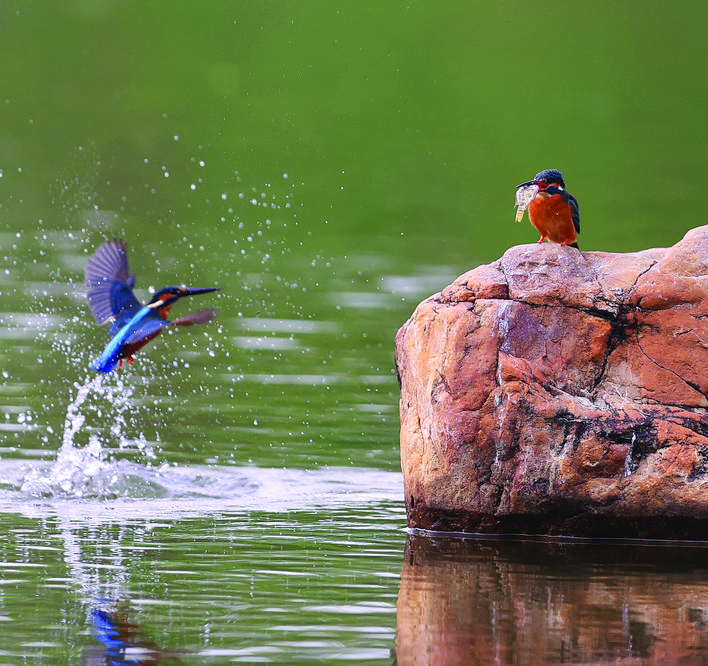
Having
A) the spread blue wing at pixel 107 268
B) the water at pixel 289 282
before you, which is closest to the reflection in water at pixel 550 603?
the water at pixel 289 282

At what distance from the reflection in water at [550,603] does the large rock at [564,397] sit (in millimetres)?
208

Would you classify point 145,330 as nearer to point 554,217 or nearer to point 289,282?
point 554,217

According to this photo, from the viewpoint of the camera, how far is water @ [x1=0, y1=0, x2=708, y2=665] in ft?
17.0

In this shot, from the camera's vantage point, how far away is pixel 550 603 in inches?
209

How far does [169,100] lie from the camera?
86.2ft

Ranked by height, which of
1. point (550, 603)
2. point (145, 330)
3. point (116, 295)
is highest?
point (116, 295)

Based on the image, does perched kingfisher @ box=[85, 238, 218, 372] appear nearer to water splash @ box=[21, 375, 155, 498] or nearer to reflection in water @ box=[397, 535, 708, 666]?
water splash @ box=[21, 375, 155, 498]

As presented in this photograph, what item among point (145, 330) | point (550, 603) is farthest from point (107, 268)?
point (550, 603)

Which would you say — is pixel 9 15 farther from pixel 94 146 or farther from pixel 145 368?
pixel 145 368

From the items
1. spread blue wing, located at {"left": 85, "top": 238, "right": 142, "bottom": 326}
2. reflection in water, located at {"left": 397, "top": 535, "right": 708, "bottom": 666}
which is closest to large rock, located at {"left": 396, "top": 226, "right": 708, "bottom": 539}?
reflection in water, located at {"left": 397, "top": 535, "right": 708, "bottom": 666}

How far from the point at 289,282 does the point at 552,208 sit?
8.36 meters

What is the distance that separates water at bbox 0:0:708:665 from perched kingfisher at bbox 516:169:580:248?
5.97 ft

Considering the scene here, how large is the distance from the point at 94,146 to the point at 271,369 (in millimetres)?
12235

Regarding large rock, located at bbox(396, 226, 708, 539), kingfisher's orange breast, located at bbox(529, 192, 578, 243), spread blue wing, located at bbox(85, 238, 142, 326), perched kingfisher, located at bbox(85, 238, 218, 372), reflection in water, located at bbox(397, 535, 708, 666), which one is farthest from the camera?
spread blue wing, located at bbox(85, 238, 142, 326)
